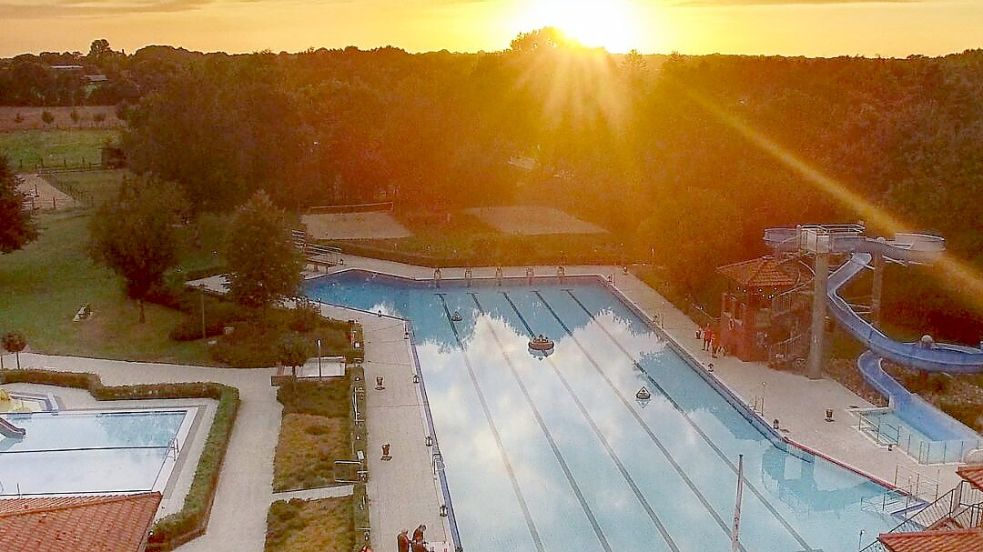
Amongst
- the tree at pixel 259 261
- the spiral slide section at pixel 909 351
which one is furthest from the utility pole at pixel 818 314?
the tree at pixel 259 261

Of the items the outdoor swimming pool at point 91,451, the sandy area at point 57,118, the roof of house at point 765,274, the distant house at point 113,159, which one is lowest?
the outdoor swimming pool at point 91,451

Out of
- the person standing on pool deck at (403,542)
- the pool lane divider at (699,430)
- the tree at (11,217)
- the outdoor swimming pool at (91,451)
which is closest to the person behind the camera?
the person standing on pool deck at (403,542)

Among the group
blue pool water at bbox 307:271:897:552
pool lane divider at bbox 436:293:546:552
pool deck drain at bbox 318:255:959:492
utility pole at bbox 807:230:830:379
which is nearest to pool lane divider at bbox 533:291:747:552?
blue pool water at bbox 307:271:897:552

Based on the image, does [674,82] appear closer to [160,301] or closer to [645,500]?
[160,301]

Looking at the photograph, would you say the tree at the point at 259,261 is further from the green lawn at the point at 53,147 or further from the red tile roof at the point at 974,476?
the green lawn at the point at 53,147

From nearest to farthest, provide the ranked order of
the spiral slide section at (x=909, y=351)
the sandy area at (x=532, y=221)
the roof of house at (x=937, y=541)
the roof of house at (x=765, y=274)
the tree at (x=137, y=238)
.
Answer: the roof of house at (x=937, y=541)
the spiral slide section at (x=909, y=351)
the roof of house at (x=765, y=274)
the tree at (x=137, y=238)
the sandy area at (x=532, y=221)

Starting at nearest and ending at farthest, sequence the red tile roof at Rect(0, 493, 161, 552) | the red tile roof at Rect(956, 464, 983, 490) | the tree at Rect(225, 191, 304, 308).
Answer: the red tile roof at Rect(0, 493, 161, 552)
the red tile roof at Rect(956, 464, 983, 490)
the tree at Rect(225, 191, 304, 308)

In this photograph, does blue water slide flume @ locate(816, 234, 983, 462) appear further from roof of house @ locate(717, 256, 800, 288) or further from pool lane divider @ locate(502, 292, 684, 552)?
pool lane divider @ locate(502, 292, 684, 552)
